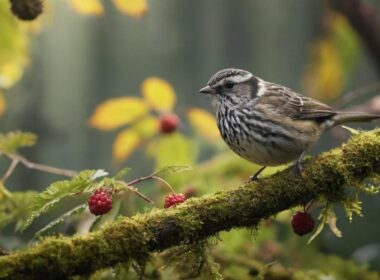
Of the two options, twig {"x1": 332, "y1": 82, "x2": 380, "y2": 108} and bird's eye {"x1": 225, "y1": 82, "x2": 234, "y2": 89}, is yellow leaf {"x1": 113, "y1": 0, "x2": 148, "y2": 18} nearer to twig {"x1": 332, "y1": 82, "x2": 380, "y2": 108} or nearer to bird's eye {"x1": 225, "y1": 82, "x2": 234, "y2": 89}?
bird's eye {"x1": 225, "y1": 82, "x2": 234, "y2": 89}

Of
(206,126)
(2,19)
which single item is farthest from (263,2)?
(2,19)

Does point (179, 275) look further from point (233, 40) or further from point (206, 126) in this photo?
point (233, 40)

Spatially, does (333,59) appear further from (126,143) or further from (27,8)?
(27,8)

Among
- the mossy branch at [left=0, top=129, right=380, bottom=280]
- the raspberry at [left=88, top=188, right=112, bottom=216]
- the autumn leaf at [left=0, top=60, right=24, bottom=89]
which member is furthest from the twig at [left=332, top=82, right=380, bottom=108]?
the raspberry at [left=88, top=188, right=112, bottom=216]

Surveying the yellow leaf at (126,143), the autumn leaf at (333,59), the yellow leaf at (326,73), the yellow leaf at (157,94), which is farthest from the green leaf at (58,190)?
the yellow leaf at (326,73)

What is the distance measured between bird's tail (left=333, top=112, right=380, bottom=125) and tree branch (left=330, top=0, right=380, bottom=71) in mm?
2541

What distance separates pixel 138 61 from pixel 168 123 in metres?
4.54

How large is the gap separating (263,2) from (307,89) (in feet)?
6.23

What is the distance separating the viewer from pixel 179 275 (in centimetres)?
260

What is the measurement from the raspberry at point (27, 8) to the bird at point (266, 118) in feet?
3.54

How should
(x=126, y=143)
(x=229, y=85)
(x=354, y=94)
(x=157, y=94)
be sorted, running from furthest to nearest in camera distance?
(x=354, y=94), (x=126, y=143), (x=157, y=94), (x=229, y=85)

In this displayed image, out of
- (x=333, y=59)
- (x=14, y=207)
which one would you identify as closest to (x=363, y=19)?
(x=333, y=59)

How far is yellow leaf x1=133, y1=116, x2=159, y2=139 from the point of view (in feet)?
13.5

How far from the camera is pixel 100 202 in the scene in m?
2.38
